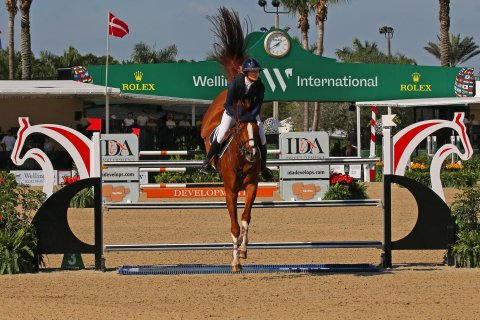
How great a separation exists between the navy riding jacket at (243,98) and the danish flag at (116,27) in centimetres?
2129

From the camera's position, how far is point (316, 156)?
880 inches

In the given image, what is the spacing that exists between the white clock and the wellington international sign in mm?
127

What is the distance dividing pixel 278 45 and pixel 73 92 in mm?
6733

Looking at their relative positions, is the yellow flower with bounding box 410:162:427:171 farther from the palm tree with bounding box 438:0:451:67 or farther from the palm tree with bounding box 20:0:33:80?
the palm tree with bounding box 20:0:33:80

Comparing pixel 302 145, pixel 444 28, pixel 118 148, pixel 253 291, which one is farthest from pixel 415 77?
pixel 253 291

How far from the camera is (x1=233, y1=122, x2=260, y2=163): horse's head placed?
12.0 metres

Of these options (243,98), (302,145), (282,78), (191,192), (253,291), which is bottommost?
(253,291)

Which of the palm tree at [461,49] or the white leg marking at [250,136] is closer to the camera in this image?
the white leg marking at [250,136]

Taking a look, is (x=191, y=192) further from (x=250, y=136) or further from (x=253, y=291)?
(x=253, y=291)

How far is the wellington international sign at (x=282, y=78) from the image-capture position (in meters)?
35.1

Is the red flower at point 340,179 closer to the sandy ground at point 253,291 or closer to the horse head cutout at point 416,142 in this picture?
the sandy ground at point 253,291

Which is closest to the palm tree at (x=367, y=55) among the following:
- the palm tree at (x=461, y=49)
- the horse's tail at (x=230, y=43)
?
the palm tree at (x=461, y=49)

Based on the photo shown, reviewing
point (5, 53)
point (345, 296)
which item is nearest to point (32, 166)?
point (345, 296)

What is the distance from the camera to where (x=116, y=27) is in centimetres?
3312
